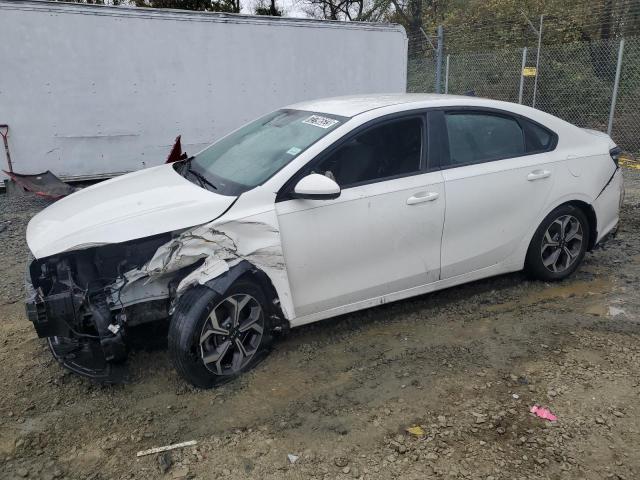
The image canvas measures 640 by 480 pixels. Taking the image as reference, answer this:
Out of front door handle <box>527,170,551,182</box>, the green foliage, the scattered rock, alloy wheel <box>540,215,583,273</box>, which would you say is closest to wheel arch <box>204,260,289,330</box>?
the scattered rock

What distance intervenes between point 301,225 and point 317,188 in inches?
10.2

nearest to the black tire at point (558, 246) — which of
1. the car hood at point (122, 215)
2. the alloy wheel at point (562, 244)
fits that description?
the alloy wheel at point (562, 244)

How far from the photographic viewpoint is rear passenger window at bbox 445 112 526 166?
3842mm

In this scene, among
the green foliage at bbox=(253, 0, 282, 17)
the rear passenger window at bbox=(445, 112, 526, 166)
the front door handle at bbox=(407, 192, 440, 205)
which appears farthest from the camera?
the green foliage at bbox=(253, 0, 282, 17)

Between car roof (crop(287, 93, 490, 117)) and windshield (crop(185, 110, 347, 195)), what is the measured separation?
0.29 ft

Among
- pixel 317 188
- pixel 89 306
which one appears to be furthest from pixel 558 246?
pixel 89 306

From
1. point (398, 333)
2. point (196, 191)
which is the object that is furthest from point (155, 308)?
point (398, 333)

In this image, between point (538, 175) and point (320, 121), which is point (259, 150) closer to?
point (320, 121)

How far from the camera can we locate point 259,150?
12.2ft

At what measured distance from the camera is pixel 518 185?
157 inches

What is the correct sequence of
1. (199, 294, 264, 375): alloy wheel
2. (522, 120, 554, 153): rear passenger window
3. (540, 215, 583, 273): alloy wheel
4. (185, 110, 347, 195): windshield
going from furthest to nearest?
(540, 215, 583, 273): alloy wheel → (522, 120, 554, 153): rear passenger window → (185, 110, 347, 195): windshield → (199, 294, 264, 375): alloy wheel

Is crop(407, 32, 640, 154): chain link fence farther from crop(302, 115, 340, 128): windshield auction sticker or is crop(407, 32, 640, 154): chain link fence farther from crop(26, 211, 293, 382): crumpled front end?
crop(26, 211, 293, 382): crumpled front end

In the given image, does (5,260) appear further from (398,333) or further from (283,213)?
(398,333)

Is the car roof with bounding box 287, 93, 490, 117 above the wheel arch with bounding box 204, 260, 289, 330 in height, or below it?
above
